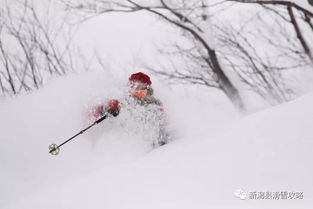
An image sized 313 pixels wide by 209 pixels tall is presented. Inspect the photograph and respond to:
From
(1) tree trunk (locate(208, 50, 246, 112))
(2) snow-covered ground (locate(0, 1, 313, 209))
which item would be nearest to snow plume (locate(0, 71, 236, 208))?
(2) snow-covered ground (locate(0, 1, 313, 209))

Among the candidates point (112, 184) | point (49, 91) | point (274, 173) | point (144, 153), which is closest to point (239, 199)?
point (274, 173)

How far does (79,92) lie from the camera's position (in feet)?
20.4

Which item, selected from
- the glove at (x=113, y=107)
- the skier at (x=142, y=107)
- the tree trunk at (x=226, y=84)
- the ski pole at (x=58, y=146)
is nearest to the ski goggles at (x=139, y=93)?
the skier at (x=142, y=107)

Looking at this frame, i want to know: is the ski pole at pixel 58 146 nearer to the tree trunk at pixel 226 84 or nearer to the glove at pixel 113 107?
the glove at pixel 113 107

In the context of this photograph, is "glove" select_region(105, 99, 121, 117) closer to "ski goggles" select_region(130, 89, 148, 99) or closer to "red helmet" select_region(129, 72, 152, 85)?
"ski goggles" select_region(130, 89, 148, 99)

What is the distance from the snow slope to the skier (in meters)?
0.23

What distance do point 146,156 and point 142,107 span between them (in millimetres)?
737

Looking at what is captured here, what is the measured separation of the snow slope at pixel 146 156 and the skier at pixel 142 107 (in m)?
0.23

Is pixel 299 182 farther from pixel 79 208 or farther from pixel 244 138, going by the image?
pixel 79 208

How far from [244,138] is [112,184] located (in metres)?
1.73

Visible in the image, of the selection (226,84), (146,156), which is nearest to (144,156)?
(146,156)

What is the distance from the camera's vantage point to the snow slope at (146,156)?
4055 millimetres

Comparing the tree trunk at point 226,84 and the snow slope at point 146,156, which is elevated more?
the tree trunk at point 226,84

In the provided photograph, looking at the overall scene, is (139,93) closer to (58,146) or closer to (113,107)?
(113,107)
